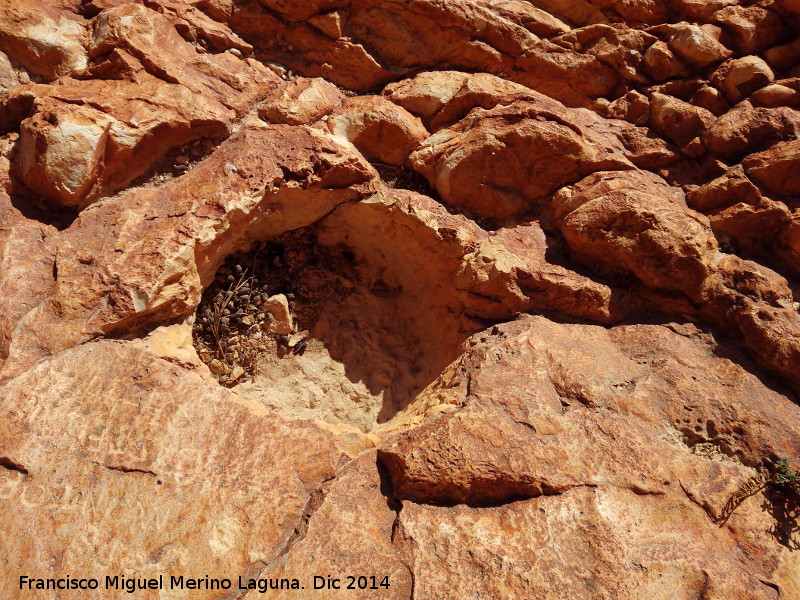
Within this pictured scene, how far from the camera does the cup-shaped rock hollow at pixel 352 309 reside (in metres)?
3.16

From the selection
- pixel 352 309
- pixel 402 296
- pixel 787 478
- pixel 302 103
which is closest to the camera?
pixel 787 478

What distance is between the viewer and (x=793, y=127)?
10.7 ft

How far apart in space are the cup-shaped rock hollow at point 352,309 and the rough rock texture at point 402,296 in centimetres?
2

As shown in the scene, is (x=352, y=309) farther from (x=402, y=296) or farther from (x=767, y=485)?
(x=767, y=485)

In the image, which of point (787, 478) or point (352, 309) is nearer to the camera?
point (787, 478)

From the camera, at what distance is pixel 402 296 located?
149 inches

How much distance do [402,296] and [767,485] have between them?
2.56 metres

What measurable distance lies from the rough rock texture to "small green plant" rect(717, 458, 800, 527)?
19mm

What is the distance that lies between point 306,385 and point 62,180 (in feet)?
6.38

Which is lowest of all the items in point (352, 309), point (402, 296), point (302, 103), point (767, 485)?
point (352, 309)

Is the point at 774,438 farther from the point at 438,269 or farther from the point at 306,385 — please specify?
the point at 306,385

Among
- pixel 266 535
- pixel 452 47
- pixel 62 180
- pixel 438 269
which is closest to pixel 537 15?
pixel 452 47

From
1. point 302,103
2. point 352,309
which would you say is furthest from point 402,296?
point 302,103

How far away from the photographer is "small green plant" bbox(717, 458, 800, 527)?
7.57ft
